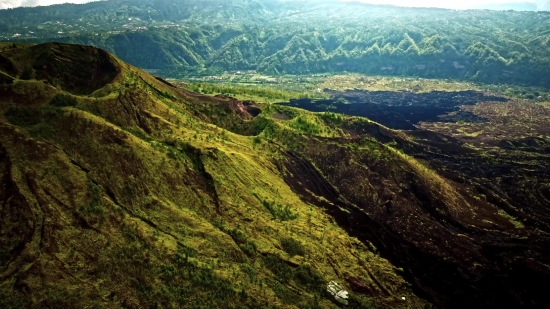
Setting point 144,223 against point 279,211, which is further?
point 279,211

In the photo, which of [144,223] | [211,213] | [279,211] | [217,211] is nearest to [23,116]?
[144,223]

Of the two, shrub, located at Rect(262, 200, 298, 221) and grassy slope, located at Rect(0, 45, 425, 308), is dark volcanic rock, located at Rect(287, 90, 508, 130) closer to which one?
shrub, located at Rect(262, 200, 298, 221)

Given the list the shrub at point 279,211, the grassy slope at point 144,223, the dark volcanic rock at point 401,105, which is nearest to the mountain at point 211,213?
the grassy slope at point 144,223

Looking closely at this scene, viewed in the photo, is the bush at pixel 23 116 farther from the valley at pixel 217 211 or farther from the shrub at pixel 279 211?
the shrub at pixel 279 211

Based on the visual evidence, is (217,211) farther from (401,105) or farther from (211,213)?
(401,105)

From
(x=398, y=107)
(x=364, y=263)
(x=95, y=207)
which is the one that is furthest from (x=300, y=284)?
(x=398, y=107)

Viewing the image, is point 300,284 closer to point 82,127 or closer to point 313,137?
point 82,127

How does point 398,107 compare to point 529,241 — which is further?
point 398,107
